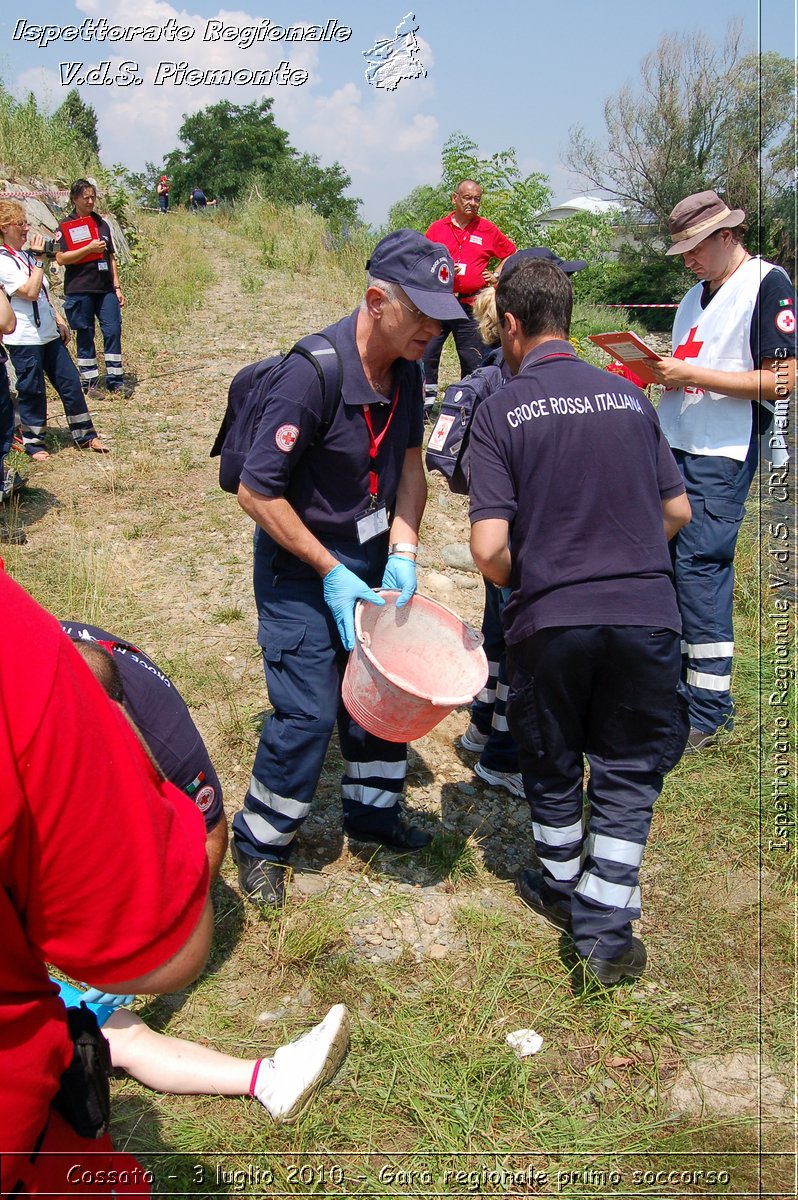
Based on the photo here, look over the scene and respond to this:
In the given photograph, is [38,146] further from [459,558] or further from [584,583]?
[584,583]

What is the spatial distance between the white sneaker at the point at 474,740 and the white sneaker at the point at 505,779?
0.20 metres

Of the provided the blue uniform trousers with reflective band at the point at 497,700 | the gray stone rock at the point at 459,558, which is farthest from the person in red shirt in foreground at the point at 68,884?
the gray stone rock at the point at 459,558

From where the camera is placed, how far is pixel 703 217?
3396 millimetres

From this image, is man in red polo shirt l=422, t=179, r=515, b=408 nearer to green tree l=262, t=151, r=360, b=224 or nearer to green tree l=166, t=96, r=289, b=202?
green tree l=262, t=151, r=360, b=224

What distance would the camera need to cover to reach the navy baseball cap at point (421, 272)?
→ 2365 mm

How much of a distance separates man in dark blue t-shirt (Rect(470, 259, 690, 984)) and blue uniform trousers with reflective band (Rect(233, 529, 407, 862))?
60 cm

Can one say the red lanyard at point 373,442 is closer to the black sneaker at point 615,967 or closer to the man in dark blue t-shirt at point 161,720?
the man in dark blue t-shirt at point 161,720

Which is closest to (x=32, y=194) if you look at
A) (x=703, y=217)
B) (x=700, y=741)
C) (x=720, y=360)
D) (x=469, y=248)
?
(x=469, y=248)

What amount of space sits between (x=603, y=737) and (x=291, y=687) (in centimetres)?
100

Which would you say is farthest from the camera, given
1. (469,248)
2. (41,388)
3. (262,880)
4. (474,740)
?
(469,248)

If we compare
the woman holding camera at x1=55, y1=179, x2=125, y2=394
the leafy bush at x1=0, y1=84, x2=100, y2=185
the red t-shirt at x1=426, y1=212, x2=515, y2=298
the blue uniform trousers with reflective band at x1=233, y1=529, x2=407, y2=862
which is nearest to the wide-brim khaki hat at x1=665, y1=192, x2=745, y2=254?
the blue uniform trousers with reflective band at x1=233, y1=529, x2=407, y2=862

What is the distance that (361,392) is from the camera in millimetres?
2520

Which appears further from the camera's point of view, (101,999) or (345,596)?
(345,596)

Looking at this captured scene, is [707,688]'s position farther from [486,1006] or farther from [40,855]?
[40,855]
